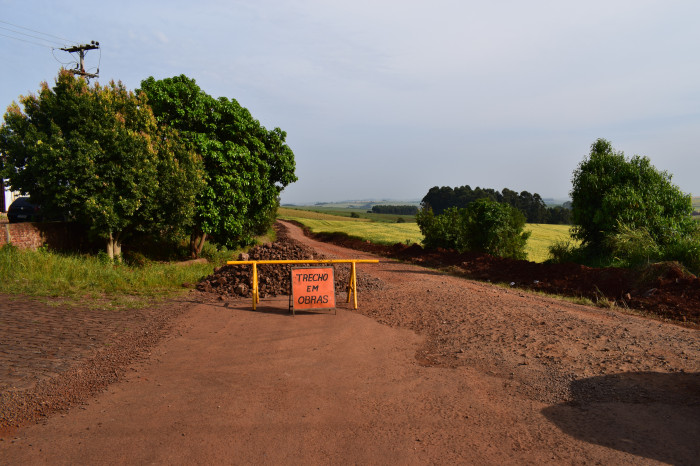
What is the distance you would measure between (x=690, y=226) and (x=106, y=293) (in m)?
18.6

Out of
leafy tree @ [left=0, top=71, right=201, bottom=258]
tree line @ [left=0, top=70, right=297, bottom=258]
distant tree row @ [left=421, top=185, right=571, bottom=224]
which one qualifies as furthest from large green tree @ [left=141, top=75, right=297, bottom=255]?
distant tree row @ [left=421, top=185, right=571, bottom=224]

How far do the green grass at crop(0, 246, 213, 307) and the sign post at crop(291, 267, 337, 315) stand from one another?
3810mm

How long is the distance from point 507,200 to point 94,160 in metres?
94.8

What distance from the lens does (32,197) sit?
13258mm

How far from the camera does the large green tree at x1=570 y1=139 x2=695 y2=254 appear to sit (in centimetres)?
1516

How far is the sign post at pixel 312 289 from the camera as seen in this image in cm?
937

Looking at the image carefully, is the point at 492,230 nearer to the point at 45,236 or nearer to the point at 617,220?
the point at 617,220

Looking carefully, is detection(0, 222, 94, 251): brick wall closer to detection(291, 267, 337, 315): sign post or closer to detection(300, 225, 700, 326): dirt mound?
detection(291, 267, 337, 315): sign post

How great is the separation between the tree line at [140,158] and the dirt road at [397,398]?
7.00 meters

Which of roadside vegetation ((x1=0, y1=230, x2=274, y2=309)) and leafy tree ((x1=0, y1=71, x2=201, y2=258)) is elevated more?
leafy tree ((x1=0, y1=71, x2=201, y2=258))

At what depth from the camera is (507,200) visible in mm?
97000

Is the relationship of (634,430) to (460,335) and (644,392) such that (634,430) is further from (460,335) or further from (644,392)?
(460,335)

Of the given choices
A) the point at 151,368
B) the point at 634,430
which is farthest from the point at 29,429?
the point at 634,430

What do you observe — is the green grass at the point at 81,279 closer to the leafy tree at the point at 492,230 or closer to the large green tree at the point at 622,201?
the leafy tree at the point at 492,230
